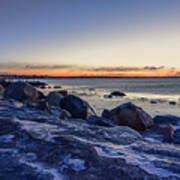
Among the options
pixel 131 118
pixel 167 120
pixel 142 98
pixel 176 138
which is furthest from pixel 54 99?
pixel 142 98

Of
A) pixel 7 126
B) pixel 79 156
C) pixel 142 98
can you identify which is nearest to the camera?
pixel 79 156

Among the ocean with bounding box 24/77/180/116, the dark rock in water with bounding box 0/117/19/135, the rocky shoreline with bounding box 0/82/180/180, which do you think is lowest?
the ocean with bounding box 24/77/180/116

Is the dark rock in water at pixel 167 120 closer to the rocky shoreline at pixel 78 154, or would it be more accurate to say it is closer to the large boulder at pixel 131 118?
the large boulder at pixel 131 118

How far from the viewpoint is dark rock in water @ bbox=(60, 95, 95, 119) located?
1232 cm

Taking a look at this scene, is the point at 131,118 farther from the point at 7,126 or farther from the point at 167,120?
the point at 7,126

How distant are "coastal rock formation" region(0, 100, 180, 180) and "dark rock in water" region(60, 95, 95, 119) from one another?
22.5 feet

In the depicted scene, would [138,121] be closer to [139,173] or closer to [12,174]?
[139,173]

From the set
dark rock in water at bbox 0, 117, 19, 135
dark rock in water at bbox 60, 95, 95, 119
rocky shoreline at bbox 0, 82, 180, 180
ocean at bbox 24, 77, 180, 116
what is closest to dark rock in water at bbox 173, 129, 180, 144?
rocky shoreline at bbox 0, 82, 180, 180

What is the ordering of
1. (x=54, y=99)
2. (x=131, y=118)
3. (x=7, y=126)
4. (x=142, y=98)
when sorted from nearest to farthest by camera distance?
(x=7, y=126), (x=131, y=118), (x=54, y=99), (x=142, y=98)

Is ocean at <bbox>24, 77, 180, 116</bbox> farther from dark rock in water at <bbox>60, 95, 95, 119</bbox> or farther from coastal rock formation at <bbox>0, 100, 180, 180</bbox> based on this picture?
coastal rock formation at <bbox>0, 100, 180, 180</bbox>

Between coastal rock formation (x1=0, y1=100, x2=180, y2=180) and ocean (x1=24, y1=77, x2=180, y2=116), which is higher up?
coastal rock formation (x1=0, y1=100, x2=180, y2=180)

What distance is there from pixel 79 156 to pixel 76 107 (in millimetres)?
8876

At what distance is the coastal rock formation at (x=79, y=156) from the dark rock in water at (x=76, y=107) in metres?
6.85

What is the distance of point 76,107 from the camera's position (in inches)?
497
